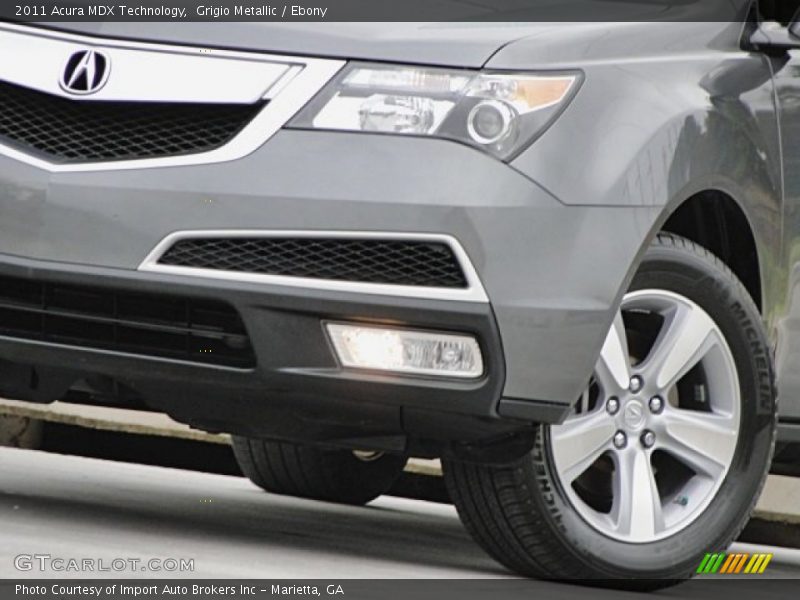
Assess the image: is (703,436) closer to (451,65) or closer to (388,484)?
(451,65)

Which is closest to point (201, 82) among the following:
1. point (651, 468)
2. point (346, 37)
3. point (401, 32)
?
point (346, 37)

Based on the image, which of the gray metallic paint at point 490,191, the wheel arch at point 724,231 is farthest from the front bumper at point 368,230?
the wheel arch at point 724,231

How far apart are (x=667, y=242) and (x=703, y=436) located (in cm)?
49

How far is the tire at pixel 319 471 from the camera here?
6.89 m

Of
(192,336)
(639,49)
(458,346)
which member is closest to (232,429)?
(192,336)

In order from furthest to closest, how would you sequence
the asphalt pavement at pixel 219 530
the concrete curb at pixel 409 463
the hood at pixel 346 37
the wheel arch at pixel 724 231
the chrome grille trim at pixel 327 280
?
the concrete curb at pixel 409 463 < the wheel arch at pixel 724 231 < the asphalt pavement at pixel 219 530 < the hood at pixel 346 37 < the chrome grille trim at pixel 327 280

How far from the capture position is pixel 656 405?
4.92 meters

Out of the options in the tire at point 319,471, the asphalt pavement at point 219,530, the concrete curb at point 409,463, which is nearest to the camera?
the asphalt pavement at point 219,530

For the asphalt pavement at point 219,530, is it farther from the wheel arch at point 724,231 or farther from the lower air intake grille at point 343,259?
the wheel arch at point 724,231

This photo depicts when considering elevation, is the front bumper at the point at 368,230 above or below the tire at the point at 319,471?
above

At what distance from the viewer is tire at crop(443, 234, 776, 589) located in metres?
4.74

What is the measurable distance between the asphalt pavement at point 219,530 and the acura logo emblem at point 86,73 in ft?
3.42

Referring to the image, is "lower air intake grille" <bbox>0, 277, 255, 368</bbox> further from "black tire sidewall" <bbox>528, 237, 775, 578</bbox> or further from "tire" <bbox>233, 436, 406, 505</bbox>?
"tire" <bbox>233, 436, 406, 505</bbox>

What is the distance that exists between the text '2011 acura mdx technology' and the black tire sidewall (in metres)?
0.01
